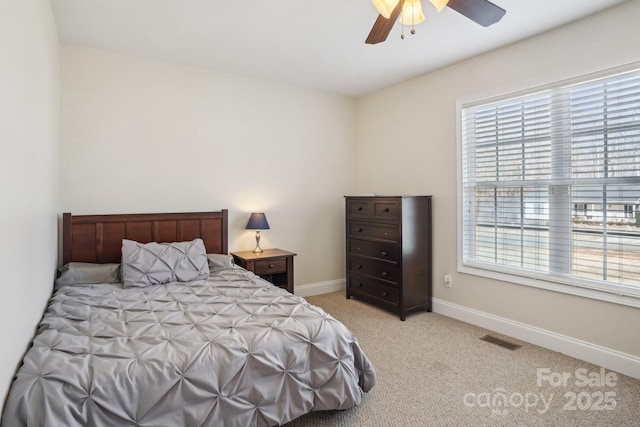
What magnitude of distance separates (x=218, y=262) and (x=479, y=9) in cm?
273

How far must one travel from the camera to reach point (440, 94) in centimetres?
366

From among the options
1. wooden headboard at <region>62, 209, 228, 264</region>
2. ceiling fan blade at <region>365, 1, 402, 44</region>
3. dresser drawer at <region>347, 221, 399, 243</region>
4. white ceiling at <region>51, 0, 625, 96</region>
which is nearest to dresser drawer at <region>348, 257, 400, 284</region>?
dresser drawer at <region>347, 221, 399, 243</region>

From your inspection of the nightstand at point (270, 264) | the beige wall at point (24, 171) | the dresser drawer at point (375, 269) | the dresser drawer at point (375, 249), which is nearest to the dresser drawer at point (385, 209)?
the dresser drawer at point (375, 249)

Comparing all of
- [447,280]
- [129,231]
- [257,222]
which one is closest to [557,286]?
[447,280]

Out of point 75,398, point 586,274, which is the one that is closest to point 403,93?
point 586,274

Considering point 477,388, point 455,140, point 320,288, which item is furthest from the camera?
point 320,288

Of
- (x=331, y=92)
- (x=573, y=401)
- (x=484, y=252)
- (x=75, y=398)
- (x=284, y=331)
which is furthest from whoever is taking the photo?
(x=331, y=92)

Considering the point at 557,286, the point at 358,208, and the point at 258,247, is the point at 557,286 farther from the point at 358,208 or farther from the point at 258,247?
the point at 258,247

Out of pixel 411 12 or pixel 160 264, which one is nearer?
pixel 411 12

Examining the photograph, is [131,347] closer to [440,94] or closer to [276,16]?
[276,16]

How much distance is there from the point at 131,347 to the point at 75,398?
0.31m

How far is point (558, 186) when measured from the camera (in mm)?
2832

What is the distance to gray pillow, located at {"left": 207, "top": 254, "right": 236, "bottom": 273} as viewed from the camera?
10.6 feet

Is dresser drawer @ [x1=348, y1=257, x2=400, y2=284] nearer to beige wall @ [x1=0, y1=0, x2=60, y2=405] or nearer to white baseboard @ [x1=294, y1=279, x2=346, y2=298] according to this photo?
white baseboard @ [x1=294, y1=279, x2=346, y2=298]
